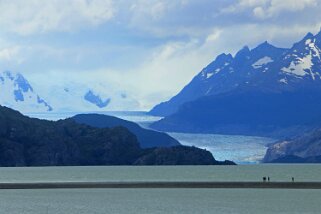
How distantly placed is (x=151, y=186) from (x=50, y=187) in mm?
19031
